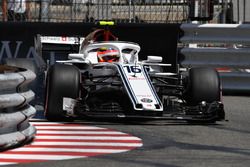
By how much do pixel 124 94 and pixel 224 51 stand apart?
476cm

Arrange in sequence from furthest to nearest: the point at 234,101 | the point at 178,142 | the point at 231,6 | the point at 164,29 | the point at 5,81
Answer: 1. the point at 231,6
2. the point at 164,29
3. the point at 234,101
4. the point at 178,142
5. the point at 5,81

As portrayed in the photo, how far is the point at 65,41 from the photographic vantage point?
12.5 metres

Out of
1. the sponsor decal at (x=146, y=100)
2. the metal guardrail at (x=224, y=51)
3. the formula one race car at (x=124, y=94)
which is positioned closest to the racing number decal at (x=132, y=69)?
the formula one race car at (x=124, y=94)

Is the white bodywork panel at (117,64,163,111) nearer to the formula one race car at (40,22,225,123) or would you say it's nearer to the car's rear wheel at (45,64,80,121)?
the formula one race car at (40,22,225,123)

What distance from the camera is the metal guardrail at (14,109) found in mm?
6543

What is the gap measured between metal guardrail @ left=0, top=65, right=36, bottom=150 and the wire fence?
23.3ft

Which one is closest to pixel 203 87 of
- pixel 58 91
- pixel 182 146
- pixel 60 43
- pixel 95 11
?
pixel 58 91

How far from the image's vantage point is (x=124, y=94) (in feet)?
29.6

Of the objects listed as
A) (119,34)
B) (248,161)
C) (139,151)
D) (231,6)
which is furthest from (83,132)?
(231,6)

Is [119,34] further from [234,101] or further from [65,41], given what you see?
[234,101]

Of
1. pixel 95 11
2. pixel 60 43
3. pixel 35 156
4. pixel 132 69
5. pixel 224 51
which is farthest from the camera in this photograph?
pixel 95 11

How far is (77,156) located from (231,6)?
29.0 feet

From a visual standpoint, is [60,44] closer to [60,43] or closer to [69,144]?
[60,43]

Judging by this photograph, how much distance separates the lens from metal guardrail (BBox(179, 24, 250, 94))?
13.2 metres
